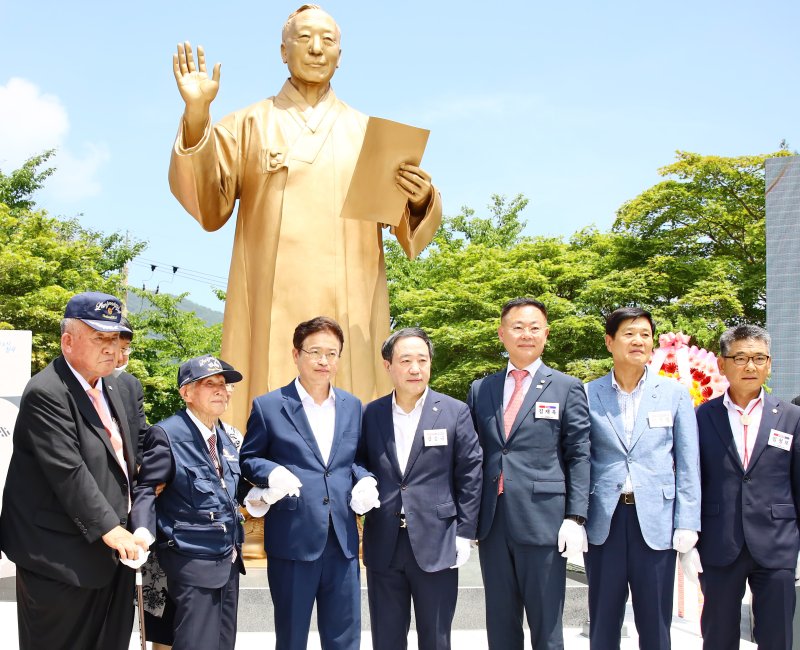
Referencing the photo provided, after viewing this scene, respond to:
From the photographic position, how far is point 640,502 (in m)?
3.70

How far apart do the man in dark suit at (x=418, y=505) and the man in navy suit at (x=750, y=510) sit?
3.61 feet

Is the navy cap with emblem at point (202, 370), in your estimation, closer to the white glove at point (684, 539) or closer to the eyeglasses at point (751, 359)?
the white glove at point (684, 539)

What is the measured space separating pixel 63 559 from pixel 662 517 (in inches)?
96.8

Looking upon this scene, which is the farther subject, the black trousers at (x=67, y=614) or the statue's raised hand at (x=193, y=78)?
the statue's raised hand at (x=193, y=78)

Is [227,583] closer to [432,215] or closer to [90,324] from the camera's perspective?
[90,324]

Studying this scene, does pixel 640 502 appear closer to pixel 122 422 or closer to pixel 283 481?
pixel 283 481

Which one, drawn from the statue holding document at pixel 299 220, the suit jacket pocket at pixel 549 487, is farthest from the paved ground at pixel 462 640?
the suit jacket pocket at pixel 549 487

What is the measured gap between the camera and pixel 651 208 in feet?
69.5

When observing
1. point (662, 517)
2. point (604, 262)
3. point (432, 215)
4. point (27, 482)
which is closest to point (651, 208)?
point (604, 262)

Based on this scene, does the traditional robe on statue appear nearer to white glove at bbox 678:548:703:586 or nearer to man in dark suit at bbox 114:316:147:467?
man in dark suit at bbox 114:316:147:467

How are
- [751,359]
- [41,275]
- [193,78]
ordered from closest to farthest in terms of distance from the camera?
[751,359], [193,78], [41,275]

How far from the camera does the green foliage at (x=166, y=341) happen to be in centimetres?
1877

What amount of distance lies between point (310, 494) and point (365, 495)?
0.23m

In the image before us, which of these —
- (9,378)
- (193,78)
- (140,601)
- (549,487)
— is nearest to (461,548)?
(549,487)
